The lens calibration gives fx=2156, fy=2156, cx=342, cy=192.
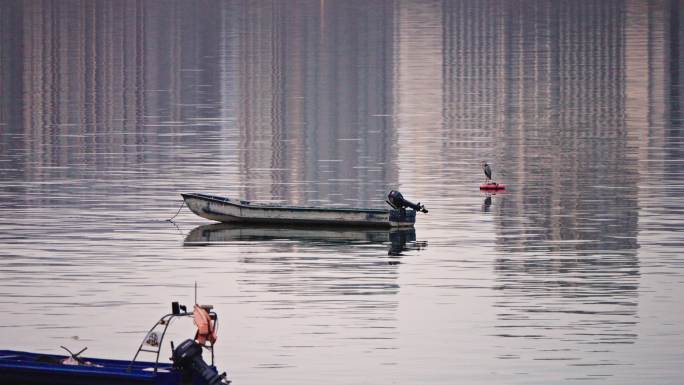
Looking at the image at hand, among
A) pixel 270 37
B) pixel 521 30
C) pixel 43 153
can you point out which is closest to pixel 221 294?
pixel 43 153

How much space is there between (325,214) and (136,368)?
24.4m

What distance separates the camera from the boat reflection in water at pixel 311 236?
57031 mm

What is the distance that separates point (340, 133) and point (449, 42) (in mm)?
78283

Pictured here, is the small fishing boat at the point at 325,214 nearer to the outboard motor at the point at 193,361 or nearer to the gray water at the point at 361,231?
the gray water at the point at 361,231

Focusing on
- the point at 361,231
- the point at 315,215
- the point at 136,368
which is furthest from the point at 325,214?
the point at 136,368

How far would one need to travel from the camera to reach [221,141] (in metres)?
88.2

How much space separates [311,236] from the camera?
2297 inches

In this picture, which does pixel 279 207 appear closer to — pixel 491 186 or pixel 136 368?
pixel 491 186

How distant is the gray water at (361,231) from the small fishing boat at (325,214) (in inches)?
24.9

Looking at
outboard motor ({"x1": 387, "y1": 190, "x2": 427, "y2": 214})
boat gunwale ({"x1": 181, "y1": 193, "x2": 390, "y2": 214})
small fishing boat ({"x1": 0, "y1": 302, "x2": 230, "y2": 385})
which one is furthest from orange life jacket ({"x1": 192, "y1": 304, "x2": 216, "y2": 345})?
outboard motor ({"x1": 387, "y1": 190, "x2": 427, "y2": 214})

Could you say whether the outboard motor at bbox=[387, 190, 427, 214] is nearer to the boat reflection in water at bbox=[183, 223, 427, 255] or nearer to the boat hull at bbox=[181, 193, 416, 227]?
the boat hull at bbox=[181, 193, 416, 227]

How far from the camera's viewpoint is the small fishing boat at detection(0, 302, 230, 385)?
34188mm

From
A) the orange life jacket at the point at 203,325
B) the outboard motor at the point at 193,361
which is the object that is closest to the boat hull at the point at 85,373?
the outboard motor at the point at 193,361

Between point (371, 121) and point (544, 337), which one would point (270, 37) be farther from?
point (544, 337)
